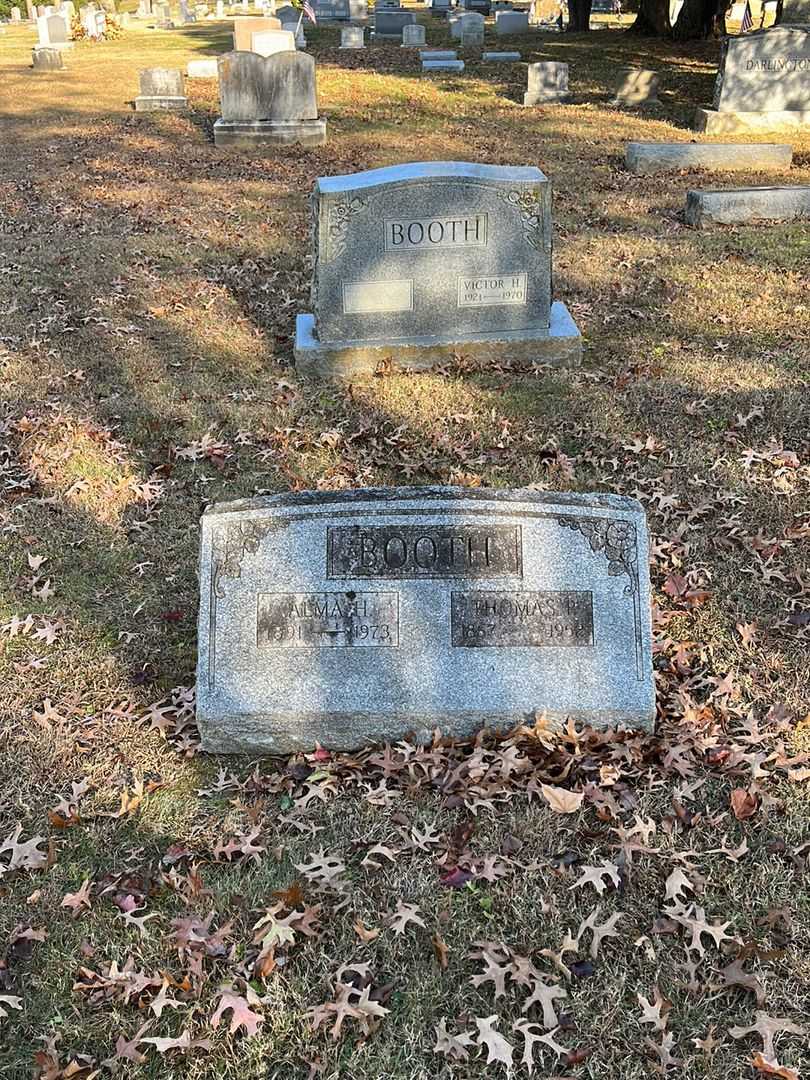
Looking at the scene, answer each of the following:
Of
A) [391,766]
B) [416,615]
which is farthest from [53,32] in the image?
[391,766]

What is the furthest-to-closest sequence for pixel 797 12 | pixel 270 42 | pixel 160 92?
pixel 270 42 → pixel 160 92 → pixel 797 12

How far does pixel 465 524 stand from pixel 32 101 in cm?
2232

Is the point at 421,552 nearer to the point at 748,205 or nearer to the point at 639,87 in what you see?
the point at 748,205

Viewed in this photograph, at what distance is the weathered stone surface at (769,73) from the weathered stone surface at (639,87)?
3.12 metres

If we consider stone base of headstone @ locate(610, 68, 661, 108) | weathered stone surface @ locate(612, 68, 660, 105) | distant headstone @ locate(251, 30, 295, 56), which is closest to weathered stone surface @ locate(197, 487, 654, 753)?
stone base of headstone @ locate(610, 68, 661, 108)

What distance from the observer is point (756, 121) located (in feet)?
53.0

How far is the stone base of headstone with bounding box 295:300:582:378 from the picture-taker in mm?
7410

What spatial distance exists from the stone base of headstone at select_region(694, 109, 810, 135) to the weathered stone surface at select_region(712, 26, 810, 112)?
111 mm

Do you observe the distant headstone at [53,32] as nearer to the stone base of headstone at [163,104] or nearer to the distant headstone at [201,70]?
the distant headstone at [201,70]

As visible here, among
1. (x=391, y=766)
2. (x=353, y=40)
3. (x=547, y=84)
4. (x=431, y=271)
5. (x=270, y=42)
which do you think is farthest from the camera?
(x=353, y=40)

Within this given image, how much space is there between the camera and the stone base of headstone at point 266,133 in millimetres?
15945

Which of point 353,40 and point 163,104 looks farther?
point 353,40

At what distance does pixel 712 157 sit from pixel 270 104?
7.73 m

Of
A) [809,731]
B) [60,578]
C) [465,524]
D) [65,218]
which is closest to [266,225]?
[65,218]
